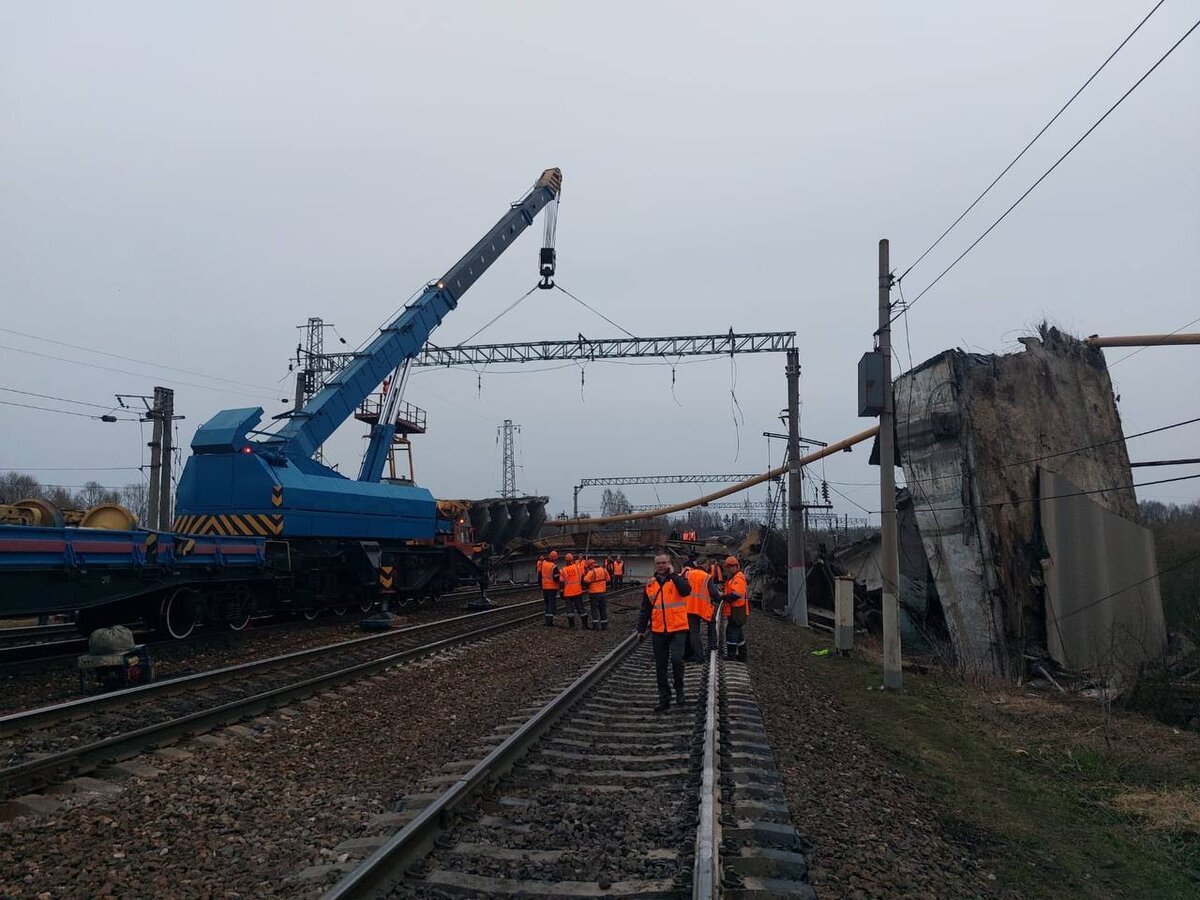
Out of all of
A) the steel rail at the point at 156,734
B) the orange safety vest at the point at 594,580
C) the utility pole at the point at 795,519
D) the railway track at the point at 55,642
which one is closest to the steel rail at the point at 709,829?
the steel rail at the point at 156,734

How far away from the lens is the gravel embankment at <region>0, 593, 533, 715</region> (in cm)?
905

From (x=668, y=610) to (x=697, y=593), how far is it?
2.36 ft

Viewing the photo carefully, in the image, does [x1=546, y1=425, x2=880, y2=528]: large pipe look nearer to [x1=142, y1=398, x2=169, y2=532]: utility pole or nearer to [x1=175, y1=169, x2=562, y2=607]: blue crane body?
[x1=175, y1=169, x2=562, y2=607]: blue crane body

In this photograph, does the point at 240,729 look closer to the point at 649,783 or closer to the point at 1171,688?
the point at 649,783

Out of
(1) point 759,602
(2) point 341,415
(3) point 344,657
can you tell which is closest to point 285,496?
(2) point 341,415

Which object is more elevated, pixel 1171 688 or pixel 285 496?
pixel 285 496

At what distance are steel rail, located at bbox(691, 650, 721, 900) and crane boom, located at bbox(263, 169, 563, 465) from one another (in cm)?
1193

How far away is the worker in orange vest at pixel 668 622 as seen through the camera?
891 centimetres

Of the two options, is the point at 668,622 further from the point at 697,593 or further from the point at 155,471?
the point at 155,471

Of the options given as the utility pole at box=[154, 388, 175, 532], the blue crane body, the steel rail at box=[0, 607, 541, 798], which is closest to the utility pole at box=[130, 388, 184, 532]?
the utility pole at box=[154, 388, 175, 532]

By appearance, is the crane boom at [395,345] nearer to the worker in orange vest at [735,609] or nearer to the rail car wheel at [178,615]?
the rail car wheel at [178,615]

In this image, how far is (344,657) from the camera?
480 inches

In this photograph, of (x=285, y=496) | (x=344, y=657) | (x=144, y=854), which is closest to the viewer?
(x=144, y=854)

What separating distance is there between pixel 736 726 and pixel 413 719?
316 centimetres
